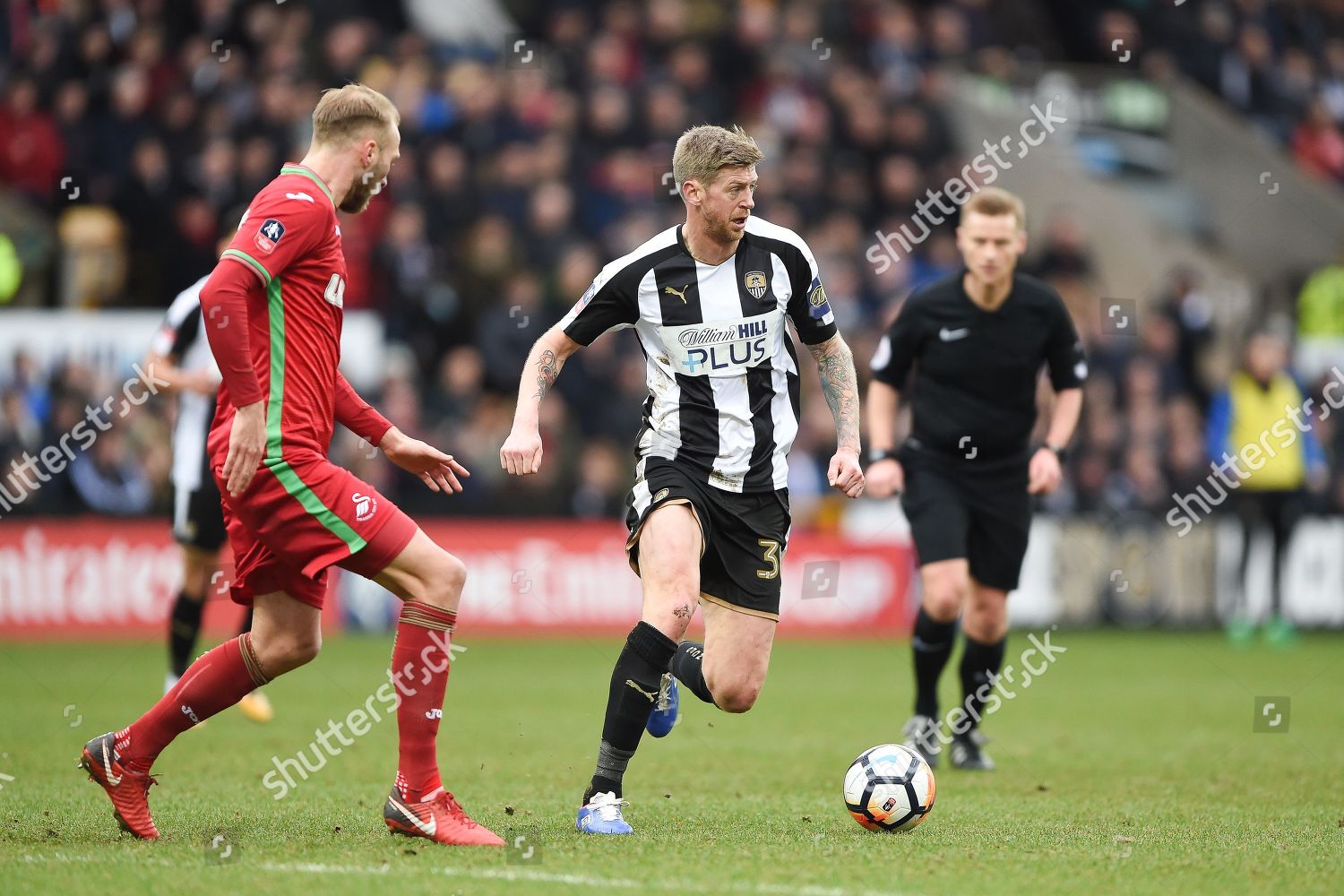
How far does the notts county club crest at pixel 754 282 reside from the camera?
640 cm

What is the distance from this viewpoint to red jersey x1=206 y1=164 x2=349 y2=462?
5.48 metres

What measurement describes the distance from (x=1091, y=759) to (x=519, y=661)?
21.0ft

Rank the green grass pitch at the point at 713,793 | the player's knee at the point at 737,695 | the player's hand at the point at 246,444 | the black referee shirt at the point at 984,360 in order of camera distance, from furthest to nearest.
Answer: the black referee shirt at the point at 984,360
the player's knee at the point at 737,695
the player's hand at the point at 246,444
the green grass pitch at the point at 713,793

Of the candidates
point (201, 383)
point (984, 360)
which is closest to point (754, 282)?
point (984, 360)

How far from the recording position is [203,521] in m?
9.05

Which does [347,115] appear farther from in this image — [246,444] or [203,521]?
[203,521]

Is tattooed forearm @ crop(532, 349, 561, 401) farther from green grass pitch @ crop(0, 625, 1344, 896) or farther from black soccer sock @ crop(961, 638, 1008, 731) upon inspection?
black soccer sock @ crop(961, 638, 1008, 731)

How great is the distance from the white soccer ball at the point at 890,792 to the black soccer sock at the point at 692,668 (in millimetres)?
725

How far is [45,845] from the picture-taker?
5.59 metres

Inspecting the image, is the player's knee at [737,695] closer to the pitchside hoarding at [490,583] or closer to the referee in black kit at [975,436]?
the referee in black kit at [975,436]

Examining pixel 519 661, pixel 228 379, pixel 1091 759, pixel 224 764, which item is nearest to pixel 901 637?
pixel 519 661

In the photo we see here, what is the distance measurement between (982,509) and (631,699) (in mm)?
2894

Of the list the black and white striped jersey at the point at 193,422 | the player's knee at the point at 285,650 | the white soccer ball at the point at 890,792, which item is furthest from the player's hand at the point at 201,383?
the white soccer ball at the point at 890,792

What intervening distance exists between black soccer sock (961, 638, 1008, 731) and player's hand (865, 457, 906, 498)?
3.02ft
